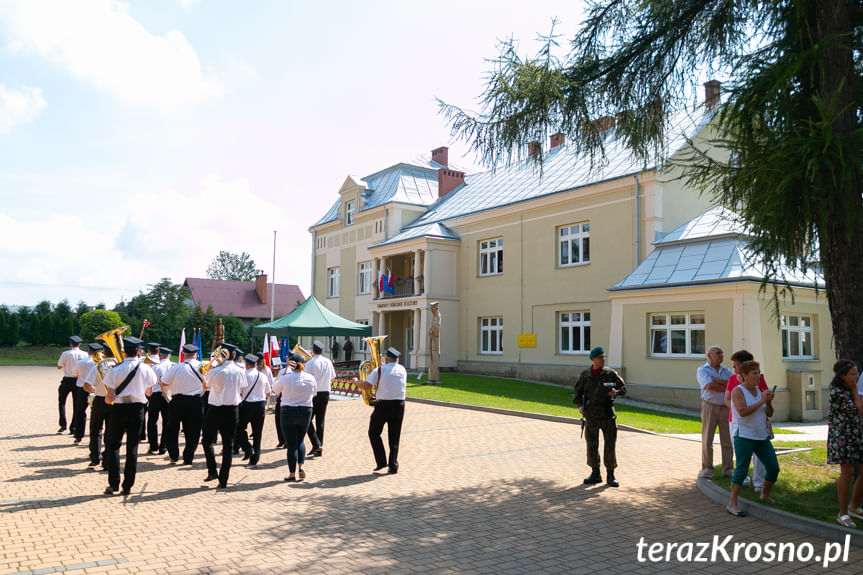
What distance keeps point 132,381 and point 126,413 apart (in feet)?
1.38

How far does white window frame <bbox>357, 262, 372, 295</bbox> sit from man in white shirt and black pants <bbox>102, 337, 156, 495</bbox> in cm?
3029

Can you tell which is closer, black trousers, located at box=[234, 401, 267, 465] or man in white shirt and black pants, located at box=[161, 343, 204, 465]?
man in white shirt and black pants, located at box=[161, 343, 204, 465]

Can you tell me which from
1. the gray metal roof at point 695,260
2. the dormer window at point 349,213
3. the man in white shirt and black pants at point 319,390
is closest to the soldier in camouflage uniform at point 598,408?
the man in white shirt and black pants at point 319,390

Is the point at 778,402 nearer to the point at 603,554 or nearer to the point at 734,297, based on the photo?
the point at 734,297

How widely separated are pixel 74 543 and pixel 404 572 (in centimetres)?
322

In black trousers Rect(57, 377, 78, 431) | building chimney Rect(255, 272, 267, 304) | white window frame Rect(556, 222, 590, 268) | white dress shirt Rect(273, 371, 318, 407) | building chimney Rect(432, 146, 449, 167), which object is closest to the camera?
white dress shirt Rect(273, 371, 318, 407)

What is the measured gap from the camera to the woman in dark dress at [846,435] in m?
6.68

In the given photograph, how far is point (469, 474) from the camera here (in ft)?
32.0

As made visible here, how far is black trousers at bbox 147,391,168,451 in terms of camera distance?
11570mm

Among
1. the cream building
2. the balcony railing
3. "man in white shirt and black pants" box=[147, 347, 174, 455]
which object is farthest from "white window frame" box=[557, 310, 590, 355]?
"man in white shirt and black pants" box=[147, 347, 174, 455]

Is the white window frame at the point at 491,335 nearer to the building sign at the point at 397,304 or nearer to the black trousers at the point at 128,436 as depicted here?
the building sign at the point at 397,304

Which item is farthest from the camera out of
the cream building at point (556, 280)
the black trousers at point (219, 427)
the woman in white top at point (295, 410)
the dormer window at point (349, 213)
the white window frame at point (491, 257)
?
the dormer window at point (349, 213)

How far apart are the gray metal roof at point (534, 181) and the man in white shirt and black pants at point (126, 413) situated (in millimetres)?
16516

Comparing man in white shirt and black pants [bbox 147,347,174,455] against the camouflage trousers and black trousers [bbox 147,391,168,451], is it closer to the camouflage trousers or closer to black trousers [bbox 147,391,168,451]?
black trousers [bbox 147,391,168,451]
